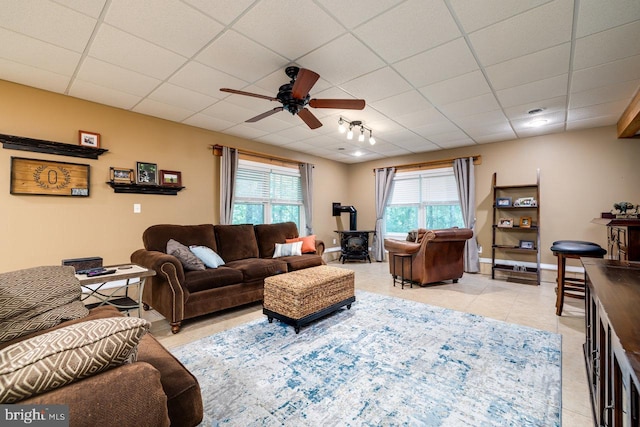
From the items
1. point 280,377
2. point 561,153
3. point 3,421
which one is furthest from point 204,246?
point 561,153

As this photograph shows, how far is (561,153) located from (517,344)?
386 cm

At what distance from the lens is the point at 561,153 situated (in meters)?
4.65

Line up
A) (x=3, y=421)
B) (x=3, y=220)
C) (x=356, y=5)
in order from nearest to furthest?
(x=3, y=421), (x=356, y=5), (x=3, y=220)

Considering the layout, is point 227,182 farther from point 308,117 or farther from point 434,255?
point 434,255

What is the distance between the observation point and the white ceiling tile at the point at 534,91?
2.88m

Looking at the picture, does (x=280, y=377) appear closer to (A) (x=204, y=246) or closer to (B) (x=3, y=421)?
(B) (x=3, y=421)

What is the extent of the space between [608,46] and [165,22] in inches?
138

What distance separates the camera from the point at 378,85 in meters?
2.99

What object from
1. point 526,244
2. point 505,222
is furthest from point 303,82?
point 526,244

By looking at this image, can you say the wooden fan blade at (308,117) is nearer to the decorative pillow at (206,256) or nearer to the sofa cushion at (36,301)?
the decorative pillow at (206,256)

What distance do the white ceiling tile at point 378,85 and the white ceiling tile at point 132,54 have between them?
1.70 metres

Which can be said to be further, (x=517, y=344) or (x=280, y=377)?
(x=517, y=344)

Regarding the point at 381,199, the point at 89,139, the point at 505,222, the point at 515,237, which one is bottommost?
the point at 515,237

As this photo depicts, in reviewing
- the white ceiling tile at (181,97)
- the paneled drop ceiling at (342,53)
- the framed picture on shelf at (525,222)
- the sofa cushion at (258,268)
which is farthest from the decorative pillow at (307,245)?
the framed picture on shelf at (525,222)
